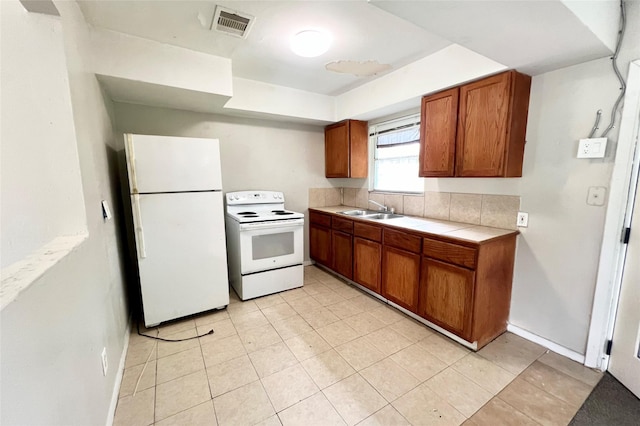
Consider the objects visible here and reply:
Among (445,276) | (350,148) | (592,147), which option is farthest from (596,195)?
(350,148)

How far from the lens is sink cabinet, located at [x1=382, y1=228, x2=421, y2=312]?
235cm

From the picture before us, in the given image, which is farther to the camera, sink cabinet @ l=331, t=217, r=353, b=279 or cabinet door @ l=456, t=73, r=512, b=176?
sink cabinet @ l=331, t=217, r=353, b=279

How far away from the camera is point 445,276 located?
2104 mm

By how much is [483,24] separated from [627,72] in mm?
1084

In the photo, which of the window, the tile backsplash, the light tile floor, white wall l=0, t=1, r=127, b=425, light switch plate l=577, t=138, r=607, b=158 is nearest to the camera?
white wall l=0, t=1, r=127, b=425

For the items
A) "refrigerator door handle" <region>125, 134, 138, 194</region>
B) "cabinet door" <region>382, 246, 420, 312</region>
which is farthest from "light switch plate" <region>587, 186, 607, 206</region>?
"refrigerator door handle" <region>125, 134, 138, 194</region>

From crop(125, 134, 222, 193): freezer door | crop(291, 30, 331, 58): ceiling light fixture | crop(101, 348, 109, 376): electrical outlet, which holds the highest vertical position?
crop(291, 30, 331, 58): ceiling light fixture

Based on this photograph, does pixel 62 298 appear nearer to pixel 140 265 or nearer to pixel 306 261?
pixel 140 265

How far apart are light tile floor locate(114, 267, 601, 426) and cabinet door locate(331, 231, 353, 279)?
0.76 meters

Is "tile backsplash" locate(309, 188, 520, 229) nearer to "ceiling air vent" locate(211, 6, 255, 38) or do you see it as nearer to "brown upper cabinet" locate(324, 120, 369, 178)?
"brown upper cabinet" locate(324, 120, 369, 178)

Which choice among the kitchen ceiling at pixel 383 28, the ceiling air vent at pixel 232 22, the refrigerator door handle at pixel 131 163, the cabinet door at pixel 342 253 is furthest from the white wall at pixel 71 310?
the cabinet door at pixel 342 253

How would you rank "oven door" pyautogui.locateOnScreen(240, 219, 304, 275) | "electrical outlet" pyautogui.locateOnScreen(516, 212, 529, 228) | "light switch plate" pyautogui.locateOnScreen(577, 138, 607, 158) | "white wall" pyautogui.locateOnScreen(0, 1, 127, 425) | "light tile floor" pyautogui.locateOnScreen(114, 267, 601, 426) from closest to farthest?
"white wall" pyautogui.locateOnScreen(0, 1, 127, 425), "light tile floor" pyautogui.locateOnScreen(114, 267, 601, 426), "light switch plate" pyautogui.locateOnScreen(577, 138, 607, 158), "electrical outlet" pyautogui.locateOnScreen(516, 212, 529, 228), "oven door" pyautogui.locateOnScreen(240, 219, 304, 275)

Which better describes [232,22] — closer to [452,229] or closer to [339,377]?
[452,229]

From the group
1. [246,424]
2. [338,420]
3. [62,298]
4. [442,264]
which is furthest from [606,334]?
[62,298]
